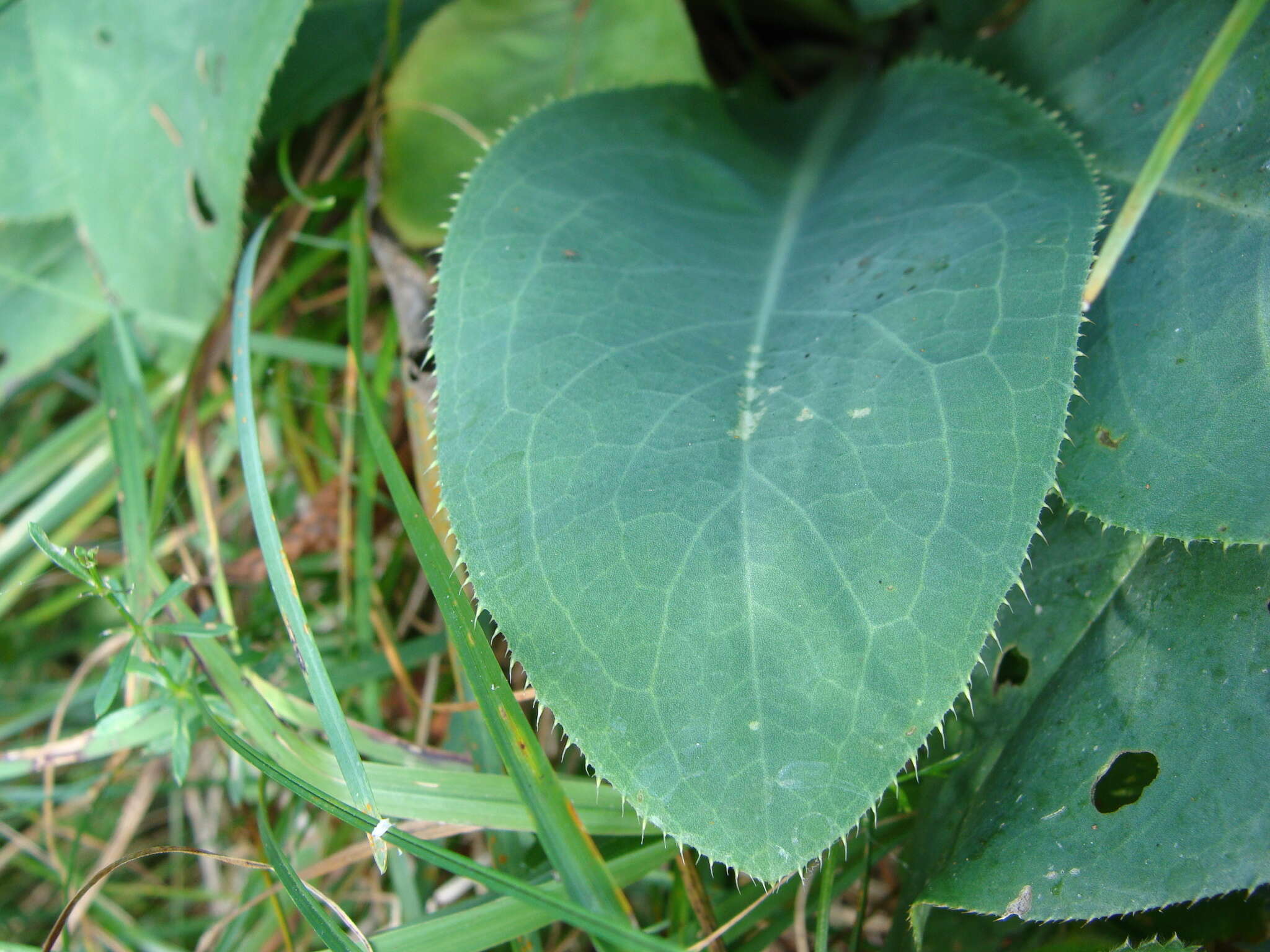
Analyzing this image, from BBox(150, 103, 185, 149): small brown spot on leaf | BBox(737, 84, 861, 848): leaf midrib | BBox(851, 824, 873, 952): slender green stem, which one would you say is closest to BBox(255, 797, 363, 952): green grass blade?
BBox(737, 84, 861, 848): leaf midrib

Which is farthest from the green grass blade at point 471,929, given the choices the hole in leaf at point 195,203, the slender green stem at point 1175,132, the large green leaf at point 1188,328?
the hole in leaf at point 195,203

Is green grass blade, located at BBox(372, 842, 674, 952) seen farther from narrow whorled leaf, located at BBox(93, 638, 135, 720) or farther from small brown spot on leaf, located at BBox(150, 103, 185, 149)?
small brown spot on leaf, located at BBox(150, 103, 185, 149)

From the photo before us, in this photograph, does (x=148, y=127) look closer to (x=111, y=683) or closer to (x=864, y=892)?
(x=111, y=683)

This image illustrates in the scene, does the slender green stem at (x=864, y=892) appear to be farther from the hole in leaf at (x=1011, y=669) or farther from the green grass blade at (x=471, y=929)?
the green grass blade at (x=471, y=929)

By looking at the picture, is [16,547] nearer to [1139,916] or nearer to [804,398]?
[804,398]

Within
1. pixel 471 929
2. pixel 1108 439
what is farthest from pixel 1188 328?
pixel 471 929

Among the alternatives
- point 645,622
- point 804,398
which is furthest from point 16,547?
point 804,398
